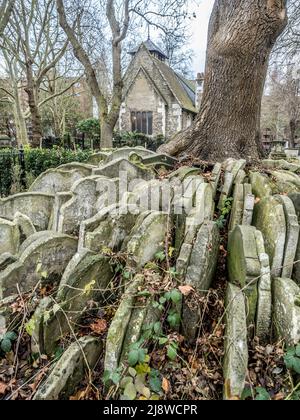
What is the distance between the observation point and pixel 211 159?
492 cm

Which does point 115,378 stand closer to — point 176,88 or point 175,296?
point 175,296

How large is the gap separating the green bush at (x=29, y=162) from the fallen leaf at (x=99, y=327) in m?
5.74

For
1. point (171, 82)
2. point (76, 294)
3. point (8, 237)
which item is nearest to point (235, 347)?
point (76, 294)

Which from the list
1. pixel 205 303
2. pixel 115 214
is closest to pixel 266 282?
pixel 205 303

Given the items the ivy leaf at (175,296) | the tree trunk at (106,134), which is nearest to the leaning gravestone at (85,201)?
the ivy leaf at (175,296)

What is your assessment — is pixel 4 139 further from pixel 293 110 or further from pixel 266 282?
pixel 293 110

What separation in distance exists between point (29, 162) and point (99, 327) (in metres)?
6.86

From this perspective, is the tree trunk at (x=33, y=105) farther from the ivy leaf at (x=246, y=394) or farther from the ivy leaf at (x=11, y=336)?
the ivy leaf at (x=246, y=394)

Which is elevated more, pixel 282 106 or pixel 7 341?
pixel 282 106

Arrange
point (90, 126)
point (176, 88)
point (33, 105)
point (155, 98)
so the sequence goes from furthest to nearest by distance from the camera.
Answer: point (176, 88) → point (155, 98) → point (90, 126) → point (33, 105)

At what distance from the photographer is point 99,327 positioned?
2.37 metres

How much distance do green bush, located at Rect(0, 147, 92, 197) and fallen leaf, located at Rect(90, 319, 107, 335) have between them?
574cm

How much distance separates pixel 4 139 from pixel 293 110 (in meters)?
25.4

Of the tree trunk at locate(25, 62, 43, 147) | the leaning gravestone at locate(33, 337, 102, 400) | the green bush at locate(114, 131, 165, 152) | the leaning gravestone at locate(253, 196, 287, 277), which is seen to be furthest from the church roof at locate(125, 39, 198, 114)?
the leaning gravestone at locate(33, 337, 102, 400)
